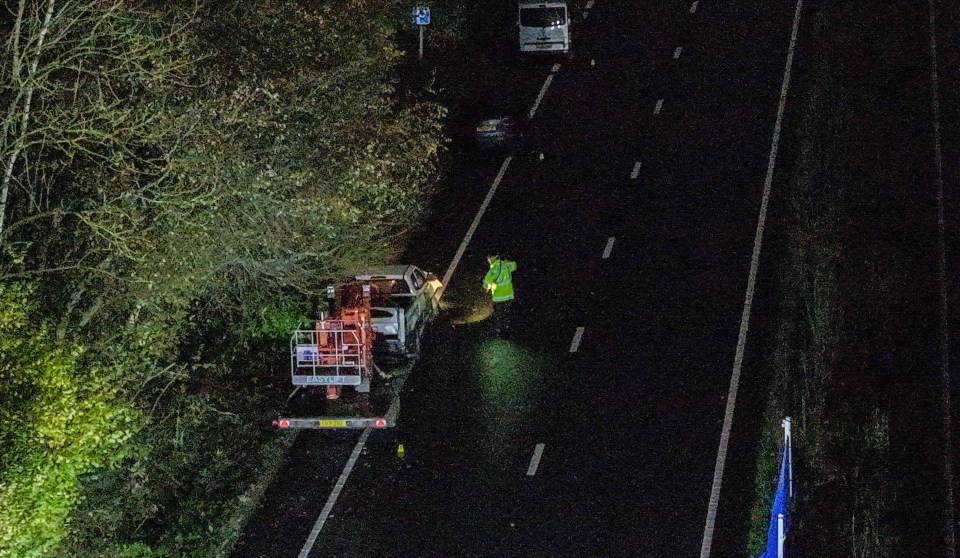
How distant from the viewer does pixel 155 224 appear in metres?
18.3

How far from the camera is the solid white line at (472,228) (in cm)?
2869

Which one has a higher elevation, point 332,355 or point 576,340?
point 332,355

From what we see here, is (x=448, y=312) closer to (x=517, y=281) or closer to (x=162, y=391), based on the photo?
(x=517, y=281)

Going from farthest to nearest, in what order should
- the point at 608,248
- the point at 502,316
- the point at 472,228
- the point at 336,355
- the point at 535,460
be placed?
the point at 472,228, the point at 608,248, the point at 502,316, the point at 336,355, the point at 535,460

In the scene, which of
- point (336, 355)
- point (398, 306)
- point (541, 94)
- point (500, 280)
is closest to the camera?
point (336, 355)

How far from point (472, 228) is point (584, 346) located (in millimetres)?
6375

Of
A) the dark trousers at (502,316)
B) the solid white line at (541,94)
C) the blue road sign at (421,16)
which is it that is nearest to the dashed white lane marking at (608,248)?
the dark trousers at (502,316)

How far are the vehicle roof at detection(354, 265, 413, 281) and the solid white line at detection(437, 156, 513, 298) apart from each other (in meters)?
2.06

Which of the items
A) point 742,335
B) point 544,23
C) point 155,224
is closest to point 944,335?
point 742,335

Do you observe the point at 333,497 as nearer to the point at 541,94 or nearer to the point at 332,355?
the point at 332,355

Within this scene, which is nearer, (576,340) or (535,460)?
(535,460)

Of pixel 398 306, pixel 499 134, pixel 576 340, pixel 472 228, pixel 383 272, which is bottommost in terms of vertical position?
pixel 472 228

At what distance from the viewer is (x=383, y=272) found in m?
25.3

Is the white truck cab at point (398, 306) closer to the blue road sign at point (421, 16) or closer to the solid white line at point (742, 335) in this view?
the solid white line at point (742, 335)
